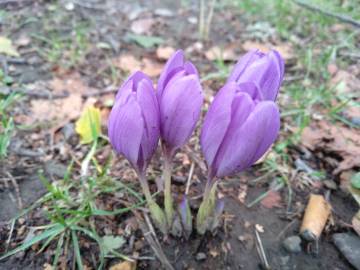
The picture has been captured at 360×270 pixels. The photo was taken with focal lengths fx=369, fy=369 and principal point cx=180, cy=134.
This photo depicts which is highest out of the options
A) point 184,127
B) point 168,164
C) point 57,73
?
point 184,127

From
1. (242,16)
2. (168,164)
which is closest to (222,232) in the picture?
(168,164)

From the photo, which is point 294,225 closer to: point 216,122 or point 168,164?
point 168,164

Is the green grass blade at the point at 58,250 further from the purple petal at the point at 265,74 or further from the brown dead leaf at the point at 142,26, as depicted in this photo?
the brown dead leaf at the point at 142,26

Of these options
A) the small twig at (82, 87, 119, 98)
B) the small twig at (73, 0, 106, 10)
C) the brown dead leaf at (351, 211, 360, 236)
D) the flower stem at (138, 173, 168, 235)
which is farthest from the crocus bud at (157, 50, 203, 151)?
the small twig at (73, 0, 106, 10)

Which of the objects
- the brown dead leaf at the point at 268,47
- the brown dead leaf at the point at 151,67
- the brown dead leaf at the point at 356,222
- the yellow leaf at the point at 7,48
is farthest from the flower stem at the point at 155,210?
the brown dead leaf at the point at 268,47

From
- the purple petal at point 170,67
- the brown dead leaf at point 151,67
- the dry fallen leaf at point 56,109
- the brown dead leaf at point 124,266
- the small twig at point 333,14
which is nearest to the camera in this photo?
the purple petal at point 170,67

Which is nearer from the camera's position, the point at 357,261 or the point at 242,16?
the point at 357,261

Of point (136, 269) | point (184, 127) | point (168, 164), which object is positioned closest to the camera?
point (184, 127)
